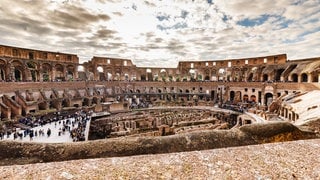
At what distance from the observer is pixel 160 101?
36188mm

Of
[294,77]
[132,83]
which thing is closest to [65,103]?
[132,83]

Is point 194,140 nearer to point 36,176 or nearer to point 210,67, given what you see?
point 36,176

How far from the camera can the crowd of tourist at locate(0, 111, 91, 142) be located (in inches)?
668

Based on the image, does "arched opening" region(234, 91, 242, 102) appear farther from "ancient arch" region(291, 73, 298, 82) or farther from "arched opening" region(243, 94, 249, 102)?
"ancient arch" region(291, 73, 298, 82)

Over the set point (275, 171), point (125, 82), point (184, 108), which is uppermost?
point (125, 82)

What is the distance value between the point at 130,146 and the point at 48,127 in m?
19.6

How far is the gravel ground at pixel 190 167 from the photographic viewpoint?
11.5ft

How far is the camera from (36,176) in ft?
11.1

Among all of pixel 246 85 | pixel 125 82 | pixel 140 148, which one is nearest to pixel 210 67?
pixel 246 85

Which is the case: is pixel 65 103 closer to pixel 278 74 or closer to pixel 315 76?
pixel 315 76

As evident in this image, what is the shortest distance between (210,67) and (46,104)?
35.5 metres

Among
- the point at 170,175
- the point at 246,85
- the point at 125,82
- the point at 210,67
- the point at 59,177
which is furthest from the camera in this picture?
the point at 210,67


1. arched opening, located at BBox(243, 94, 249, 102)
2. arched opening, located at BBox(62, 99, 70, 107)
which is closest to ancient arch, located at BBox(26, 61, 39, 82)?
arched opening, located at BBox(62, 99, 70, 107)

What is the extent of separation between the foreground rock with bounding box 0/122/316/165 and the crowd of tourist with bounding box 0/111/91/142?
13.0m
